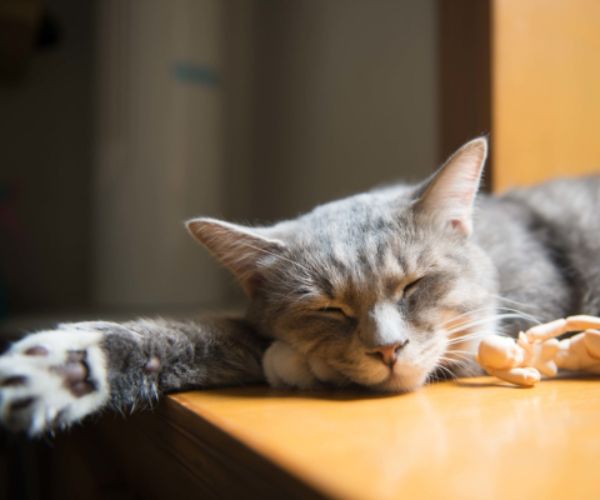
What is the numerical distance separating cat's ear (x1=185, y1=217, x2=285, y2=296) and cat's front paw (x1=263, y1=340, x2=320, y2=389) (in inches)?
6.7

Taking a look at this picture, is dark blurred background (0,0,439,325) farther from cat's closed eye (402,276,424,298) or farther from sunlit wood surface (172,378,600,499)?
sunlit wood surface (172,378,600,499)

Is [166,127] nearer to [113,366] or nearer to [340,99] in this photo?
[340,99]

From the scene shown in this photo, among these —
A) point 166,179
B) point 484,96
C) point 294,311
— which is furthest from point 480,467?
point 166,179

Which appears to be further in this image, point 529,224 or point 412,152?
point 412,152

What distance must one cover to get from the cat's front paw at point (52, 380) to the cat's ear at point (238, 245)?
26 centimetres

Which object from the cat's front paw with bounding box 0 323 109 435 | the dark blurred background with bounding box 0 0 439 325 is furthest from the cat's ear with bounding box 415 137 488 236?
the dark blurred background with bounding box 0 0 439 325

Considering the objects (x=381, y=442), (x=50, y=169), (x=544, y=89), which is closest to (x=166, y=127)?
(x=50, y=169)

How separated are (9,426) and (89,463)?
490 mm

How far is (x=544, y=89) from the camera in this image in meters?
1.61

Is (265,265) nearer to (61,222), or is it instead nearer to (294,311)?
(294,311)

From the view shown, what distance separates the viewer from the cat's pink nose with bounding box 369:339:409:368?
32.7 inches

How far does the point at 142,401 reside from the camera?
2.70 feet

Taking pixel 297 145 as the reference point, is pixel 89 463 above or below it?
below

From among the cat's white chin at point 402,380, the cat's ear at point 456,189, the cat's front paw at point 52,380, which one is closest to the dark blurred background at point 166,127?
the cat's ear at point 456,189
